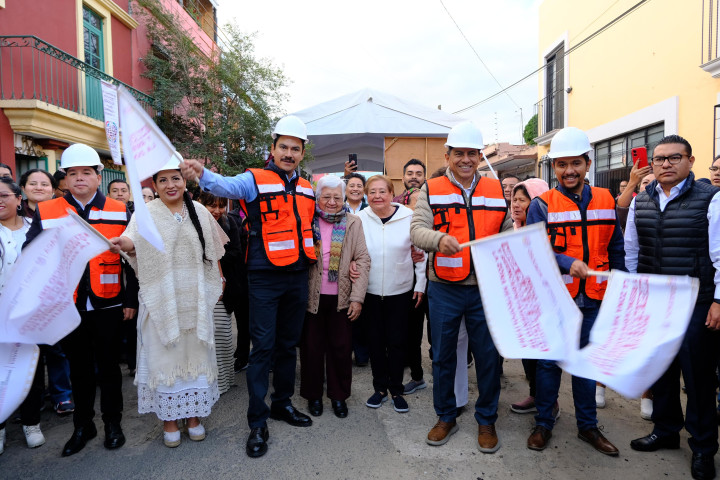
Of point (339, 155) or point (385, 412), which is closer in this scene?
point (385, 412)

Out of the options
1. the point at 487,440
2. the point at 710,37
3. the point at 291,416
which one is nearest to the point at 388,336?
the point at 291,416

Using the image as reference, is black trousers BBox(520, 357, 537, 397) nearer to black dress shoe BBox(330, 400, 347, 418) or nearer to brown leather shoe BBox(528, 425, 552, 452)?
brown leather shoe BBox(528, 425, 552, 452)

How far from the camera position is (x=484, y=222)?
10.4ft

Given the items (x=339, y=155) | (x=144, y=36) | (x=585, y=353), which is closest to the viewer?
(x=585, y=353)

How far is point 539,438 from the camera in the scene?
3.16 m

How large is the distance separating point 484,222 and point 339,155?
580 cm

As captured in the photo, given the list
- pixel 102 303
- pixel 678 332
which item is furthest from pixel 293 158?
pixel 678 332

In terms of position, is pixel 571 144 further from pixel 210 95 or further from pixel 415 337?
pixel 210 95

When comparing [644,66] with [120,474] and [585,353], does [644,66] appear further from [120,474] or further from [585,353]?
[120,474]

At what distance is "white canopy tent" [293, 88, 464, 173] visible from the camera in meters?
7.02

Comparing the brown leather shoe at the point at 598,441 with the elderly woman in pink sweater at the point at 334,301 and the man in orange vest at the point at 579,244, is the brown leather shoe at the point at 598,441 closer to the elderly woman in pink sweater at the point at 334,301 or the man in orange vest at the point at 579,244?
the man in orange vest at the point at 579,244

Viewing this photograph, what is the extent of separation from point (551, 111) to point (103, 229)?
603 inches

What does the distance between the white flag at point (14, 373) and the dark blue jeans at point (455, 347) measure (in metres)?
2.48

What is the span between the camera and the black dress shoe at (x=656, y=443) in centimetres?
311
